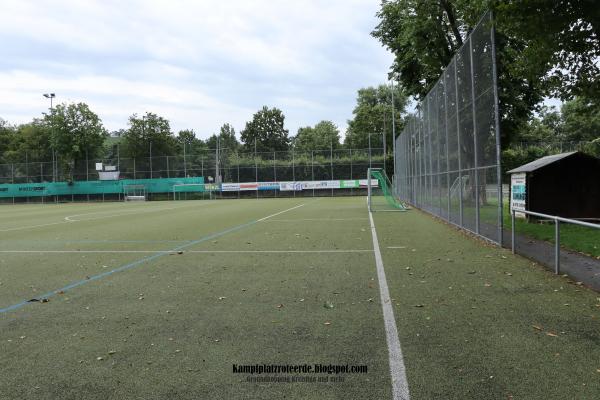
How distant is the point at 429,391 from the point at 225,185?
157ft

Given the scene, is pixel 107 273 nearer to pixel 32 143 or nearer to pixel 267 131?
pixel 32 143

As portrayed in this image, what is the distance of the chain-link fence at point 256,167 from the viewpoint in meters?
49.8

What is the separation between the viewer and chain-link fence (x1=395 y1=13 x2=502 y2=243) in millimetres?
9602

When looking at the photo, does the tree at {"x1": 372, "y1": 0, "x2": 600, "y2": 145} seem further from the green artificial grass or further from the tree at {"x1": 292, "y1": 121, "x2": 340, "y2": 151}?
the tree at {"x1": 292, "y1": 121, "x2": 340, "y2": 151}

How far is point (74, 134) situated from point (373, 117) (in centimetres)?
4505

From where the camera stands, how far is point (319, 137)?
98.4 metres

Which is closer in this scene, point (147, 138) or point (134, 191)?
point (134, 191)

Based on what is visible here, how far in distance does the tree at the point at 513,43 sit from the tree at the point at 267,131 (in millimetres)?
87503

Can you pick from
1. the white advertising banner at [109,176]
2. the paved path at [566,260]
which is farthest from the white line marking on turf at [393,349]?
the white advertising banner at [109,176]

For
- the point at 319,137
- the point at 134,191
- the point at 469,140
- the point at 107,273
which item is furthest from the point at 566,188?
the point at 319,137

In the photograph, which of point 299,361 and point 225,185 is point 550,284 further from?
point 225,185

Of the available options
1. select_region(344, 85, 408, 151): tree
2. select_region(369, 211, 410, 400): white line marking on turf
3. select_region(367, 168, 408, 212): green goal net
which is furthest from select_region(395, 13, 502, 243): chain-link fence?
select_region(344, 85, 408, 151): tree

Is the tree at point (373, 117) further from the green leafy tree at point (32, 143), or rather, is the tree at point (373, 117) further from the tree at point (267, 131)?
the green leafy tree at point (32, 143)

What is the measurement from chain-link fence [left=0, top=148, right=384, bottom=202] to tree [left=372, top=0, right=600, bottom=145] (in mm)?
24923
